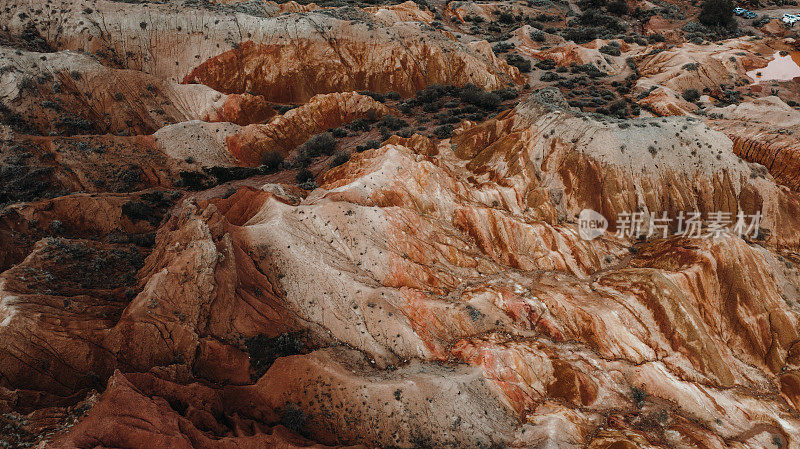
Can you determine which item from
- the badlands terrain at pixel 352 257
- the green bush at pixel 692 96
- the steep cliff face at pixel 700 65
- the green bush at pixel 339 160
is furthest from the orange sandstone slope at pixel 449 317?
the steep cliff face at pixel 700 65

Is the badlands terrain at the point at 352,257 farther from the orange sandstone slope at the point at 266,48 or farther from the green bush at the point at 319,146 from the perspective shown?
the orange sandstone slope at the point at 266,48

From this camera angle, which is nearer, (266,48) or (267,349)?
(267,349)

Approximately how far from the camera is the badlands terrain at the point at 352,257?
44.1 ft

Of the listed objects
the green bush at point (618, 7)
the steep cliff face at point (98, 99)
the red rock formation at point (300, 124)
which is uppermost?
the green bush at point (618, 7)

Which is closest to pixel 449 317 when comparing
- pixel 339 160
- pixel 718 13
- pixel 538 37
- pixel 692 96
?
pixel 339 160

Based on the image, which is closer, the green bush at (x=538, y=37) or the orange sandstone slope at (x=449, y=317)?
A: the orange sandstone slope at (x=449, y=317)

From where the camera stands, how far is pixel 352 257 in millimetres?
19234

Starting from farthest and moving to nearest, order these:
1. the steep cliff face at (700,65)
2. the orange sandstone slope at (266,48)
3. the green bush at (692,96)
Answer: the steep cliff face at (700,65) < the green bush at (692,96) < the orange sandstone slope at (266,48)

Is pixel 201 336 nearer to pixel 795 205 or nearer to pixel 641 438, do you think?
pixel 641 438

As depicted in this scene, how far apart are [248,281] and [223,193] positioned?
1172cm

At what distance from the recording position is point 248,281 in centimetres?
1744

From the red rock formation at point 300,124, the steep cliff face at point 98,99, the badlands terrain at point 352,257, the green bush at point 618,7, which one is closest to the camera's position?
the badlands terrain at point 352,257

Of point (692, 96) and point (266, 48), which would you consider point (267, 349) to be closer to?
point (266, 48)

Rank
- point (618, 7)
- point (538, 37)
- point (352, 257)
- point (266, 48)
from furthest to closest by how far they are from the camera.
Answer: point (618, 7) → point (538, 37) → point (266, 48) → point (352, 257)
